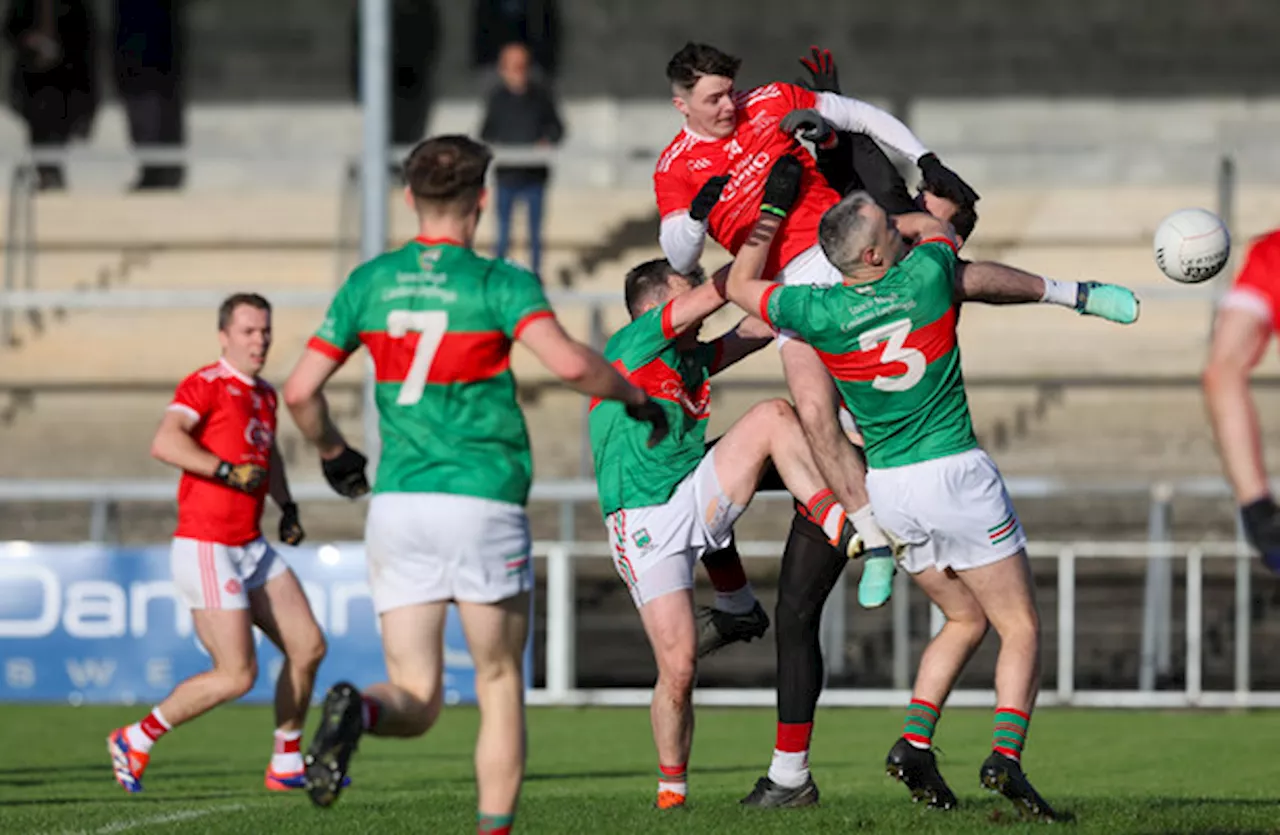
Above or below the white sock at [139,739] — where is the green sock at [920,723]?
above

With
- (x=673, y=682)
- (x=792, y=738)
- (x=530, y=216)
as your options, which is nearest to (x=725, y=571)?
(x=673, y=682)

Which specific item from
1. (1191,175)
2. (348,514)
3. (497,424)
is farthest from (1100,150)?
(497,424)

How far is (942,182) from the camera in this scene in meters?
8.52

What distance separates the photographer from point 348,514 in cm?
1769

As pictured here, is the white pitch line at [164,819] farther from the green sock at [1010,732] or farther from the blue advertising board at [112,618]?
the blue advertising board at [112,618]

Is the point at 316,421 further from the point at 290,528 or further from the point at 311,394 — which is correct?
the point at 290,528

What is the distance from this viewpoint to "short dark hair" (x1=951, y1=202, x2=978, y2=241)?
8711 millimetres

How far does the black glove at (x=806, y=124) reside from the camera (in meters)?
→ 8.37

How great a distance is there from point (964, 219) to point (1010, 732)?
207 centimetres

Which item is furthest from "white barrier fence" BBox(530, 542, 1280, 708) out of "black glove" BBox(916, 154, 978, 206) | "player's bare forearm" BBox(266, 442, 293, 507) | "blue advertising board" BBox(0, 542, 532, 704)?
"black glove" BBox(916, 154, 978, 206)

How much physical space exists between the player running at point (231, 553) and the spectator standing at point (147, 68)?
10737 millimetres

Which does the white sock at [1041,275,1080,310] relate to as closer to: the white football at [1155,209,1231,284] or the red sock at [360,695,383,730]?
the white football at [1155,209,1231,284]

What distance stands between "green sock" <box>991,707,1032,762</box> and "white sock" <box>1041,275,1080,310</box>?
4.82 feet

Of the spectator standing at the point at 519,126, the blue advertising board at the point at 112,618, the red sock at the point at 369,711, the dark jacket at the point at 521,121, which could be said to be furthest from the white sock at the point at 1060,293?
the dark jacket at the point at 521,121
